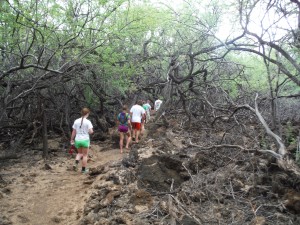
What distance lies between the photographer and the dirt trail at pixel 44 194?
532cm

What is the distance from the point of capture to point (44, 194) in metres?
6.42

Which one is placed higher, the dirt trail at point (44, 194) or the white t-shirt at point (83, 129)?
the white t-shirt at point (83, 129)

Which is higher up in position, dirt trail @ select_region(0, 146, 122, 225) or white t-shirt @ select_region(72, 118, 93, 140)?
white t-shirt @ select_region(72, 118, 93, 140)

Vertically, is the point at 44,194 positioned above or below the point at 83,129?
below

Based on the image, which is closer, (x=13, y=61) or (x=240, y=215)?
(x=240, y=215)

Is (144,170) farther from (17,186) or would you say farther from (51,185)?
(17,186)

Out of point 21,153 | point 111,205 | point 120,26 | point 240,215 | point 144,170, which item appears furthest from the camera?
point 21,153

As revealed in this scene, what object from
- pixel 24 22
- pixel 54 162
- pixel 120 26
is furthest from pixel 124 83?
pixel 24 22

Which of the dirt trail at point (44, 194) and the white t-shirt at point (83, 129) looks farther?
the white t-shirt at point (83, 129)

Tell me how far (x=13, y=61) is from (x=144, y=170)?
5626 millimetres

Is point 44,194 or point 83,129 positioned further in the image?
point 83,129

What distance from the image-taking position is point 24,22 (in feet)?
21.8

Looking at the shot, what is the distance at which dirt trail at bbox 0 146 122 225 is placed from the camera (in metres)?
5.32

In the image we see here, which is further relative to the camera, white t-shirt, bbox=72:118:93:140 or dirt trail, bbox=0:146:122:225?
white t-shirt, bbox=72:118:93:140
